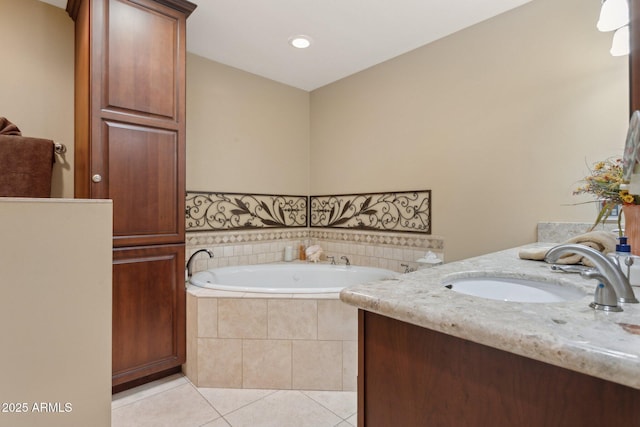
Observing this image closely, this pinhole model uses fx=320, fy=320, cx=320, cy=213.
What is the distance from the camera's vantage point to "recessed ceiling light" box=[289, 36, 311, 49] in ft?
8.25

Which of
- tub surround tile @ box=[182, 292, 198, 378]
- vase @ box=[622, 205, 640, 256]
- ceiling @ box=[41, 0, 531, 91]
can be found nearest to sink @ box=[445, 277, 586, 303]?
→ vase @ box=[622, 205, 640, 256]

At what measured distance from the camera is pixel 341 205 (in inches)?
128

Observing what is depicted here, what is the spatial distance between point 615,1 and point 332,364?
7.72 ft

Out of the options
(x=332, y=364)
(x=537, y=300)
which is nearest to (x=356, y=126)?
(x=332, y=364)

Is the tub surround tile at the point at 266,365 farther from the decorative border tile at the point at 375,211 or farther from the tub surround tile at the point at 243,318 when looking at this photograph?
the decorative border tile at the point at 375,211

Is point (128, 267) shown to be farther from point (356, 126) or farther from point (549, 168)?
point (549, 168)

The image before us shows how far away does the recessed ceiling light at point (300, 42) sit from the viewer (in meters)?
2.51

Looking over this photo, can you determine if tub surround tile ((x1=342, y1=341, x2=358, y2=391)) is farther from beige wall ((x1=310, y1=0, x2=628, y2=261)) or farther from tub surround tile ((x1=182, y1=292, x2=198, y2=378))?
beige wall ((x1=310, y1=0, x2=628, y2=261))

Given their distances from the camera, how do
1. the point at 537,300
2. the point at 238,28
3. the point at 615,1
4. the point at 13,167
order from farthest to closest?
the point at 238,28
the point at 13,167
the point at 615,1
the point at 537,300

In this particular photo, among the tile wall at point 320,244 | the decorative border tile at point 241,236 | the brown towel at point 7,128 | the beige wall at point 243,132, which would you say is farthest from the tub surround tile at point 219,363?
the brown towel at point 7,128

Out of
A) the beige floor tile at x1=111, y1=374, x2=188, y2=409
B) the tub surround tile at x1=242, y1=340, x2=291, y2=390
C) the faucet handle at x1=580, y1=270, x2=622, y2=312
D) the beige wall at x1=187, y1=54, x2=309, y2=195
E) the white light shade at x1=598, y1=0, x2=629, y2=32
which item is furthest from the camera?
the beige wall at x1=187, y1=54, x2=309, y2=195

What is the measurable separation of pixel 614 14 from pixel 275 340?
244 centimetres

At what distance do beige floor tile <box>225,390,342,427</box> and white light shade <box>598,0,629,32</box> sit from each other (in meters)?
2.38

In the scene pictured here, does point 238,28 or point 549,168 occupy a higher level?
point 238,28
